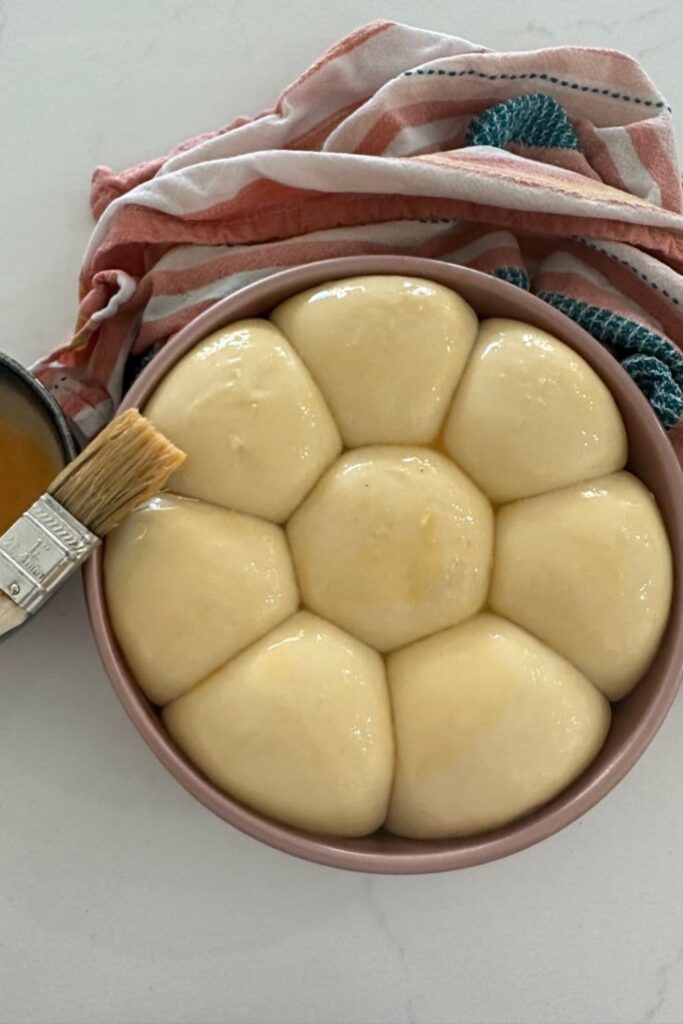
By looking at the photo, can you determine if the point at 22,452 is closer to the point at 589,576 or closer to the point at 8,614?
the point at 8,614

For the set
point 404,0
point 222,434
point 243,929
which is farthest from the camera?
point 404,0

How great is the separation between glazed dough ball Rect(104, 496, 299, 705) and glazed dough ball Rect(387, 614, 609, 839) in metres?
0.11

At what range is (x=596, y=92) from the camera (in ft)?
2.75

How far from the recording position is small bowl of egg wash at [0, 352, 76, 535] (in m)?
0.72

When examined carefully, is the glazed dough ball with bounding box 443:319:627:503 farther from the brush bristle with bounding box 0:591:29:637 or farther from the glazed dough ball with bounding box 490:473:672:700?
the brush bristle with bounding box 0:591:29:637

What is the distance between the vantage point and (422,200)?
0.80m

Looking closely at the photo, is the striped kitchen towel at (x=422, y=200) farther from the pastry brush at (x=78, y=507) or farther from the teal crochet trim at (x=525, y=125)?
the pastry brush at (x=78, y=507)

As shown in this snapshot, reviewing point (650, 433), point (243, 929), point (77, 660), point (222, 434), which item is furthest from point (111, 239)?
point (243, 929)

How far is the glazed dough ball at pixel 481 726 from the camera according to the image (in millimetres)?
673

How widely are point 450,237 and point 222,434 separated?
28 centimetres

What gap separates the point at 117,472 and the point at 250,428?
0.10m

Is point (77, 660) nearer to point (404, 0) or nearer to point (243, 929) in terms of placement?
point (243, 929)

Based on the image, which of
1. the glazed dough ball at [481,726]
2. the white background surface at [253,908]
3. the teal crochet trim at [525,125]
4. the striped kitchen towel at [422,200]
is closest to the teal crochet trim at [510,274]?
the striped kitchen towel at [422,200]

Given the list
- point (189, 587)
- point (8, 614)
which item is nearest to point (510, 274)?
point (189, 587)
